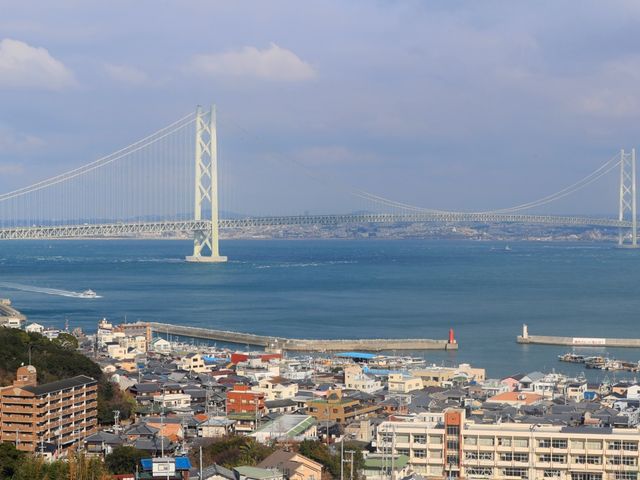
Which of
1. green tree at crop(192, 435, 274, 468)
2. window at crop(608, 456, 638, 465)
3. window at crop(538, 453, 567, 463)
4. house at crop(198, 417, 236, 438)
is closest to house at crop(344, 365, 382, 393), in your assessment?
house at crop(198, 417, 236, 438)

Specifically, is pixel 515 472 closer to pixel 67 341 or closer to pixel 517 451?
pixel 517 451

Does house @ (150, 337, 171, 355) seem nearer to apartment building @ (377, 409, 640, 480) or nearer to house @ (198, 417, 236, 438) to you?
house @ (198, 417, 236, 438)

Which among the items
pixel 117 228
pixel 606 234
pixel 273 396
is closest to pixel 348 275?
pixel 117 228

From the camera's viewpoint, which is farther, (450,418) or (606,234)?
(606,234)

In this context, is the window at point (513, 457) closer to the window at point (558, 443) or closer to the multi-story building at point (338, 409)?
the window at point (558, 443)

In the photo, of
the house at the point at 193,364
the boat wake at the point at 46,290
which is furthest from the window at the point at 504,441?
the boat wake at the point at 46,290

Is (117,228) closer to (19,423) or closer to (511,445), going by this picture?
(19,423)
